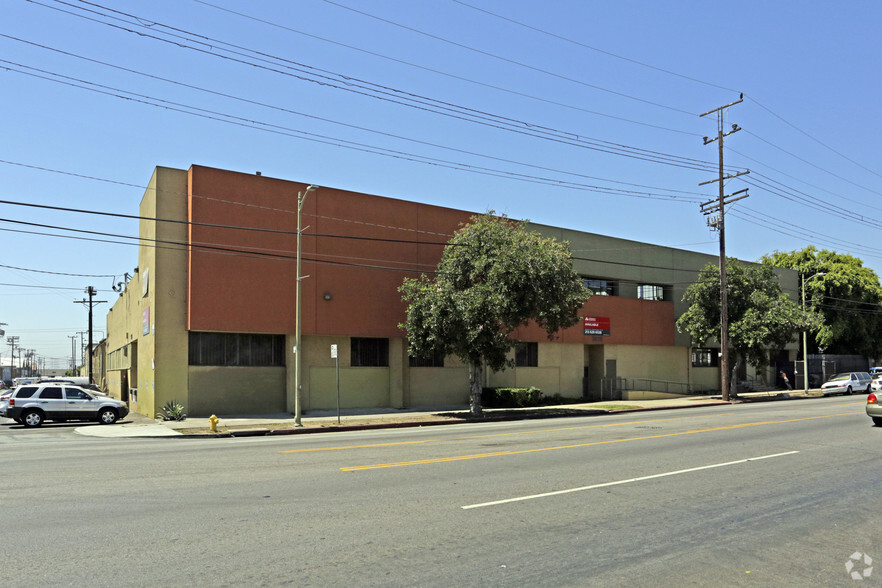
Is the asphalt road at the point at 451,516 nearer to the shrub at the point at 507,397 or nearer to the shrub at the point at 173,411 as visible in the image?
the shrub at the point at 173,411

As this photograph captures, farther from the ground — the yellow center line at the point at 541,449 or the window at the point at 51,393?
the window at the point at 51,393

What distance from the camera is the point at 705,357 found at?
4650 centimetres

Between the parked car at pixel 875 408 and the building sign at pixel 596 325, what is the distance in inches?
764

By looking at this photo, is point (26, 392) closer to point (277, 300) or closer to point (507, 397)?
point (277, 300)

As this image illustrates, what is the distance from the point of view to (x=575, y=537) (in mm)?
7109

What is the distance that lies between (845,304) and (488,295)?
4426cm

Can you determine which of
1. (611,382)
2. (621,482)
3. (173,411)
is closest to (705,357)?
(611,382)

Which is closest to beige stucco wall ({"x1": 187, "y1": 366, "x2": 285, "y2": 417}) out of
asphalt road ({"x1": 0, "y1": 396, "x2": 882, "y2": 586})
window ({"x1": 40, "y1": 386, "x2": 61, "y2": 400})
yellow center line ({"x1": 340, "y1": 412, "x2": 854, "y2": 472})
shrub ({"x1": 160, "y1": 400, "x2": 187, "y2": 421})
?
shrub ({"x1": 160, "y1": 400, "x2": 187, "y2": 421})

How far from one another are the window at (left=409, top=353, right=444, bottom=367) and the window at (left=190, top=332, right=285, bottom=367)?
20.5ft

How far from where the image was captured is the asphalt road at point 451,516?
6.00 metres

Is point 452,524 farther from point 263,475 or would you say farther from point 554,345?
point 554,345

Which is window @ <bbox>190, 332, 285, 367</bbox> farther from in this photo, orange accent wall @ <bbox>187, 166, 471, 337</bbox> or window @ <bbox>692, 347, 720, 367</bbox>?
window @ <bbox>692, 347, 720, 367</bbox>

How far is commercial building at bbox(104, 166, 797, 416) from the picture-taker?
1053 inches

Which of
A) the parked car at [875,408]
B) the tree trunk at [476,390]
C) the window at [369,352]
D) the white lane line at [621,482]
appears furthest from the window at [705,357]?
the white lane line at [621,482]
